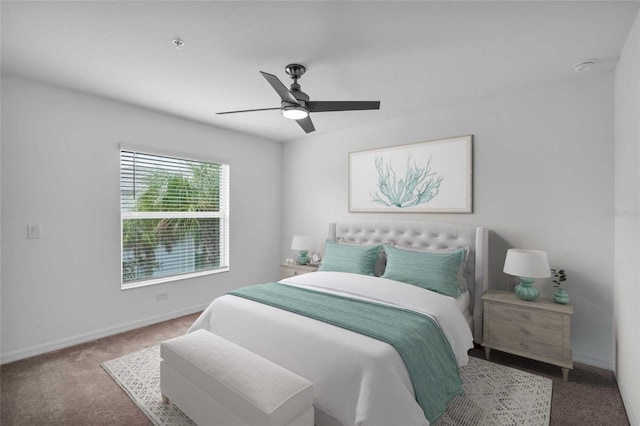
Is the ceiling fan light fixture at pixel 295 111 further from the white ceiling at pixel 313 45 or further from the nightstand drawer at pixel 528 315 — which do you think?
the nightstand drawer at pixel 528 315

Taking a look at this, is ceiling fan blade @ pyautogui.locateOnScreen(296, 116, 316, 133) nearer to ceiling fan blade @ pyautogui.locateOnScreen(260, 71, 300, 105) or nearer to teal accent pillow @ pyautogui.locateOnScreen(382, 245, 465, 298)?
ceiling fan blade @ pyautogui.locateOnScreen(260, 71, 300, 105)

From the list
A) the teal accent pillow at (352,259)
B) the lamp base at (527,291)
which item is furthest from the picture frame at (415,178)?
the lamp base at (527,291)

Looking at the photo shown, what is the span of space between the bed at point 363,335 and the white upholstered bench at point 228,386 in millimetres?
162

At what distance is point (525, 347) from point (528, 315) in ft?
0.91

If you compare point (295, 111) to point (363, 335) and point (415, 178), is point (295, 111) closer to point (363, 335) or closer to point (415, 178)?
point (363, 335)

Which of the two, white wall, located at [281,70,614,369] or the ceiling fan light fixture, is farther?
white wall, located at [281,70,614,369]

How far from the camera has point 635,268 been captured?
1949 mm

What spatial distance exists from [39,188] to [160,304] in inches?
68.6

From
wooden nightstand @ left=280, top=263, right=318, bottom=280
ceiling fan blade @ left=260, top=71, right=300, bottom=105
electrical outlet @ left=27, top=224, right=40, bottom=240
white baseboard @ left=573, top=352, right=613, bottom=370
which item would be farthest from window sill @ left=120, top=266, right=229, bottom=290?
white baseboard @ left=573, top=352, right=613, bottom=370

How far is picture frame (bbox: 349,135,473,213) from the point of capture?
338 cm

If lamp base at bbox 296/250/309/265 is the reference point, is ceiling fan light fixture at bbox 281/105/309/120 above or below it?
above

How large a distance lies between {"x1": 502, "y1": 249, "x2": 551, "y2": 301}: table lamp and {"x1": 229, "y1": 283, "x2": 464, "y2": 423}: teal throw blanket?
1.00 m

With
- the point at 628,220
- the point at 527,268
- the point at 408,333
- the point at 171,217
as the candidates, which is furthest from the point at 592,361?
the point at 171,217

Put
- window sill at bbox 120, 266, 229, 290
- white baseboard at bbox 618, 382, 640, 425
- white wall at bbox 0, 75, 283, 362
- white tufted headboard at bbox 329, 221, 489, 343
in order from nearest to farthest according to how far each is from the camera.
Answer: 1. white baseboard at bbox 618, 382, 640, 425
2. white wall at bbox 0, 75, 283, 362
3. white tufted headboard at bbox 329, 221, 489, 343
4. window sill at bbox 120, 266, 229, 290
